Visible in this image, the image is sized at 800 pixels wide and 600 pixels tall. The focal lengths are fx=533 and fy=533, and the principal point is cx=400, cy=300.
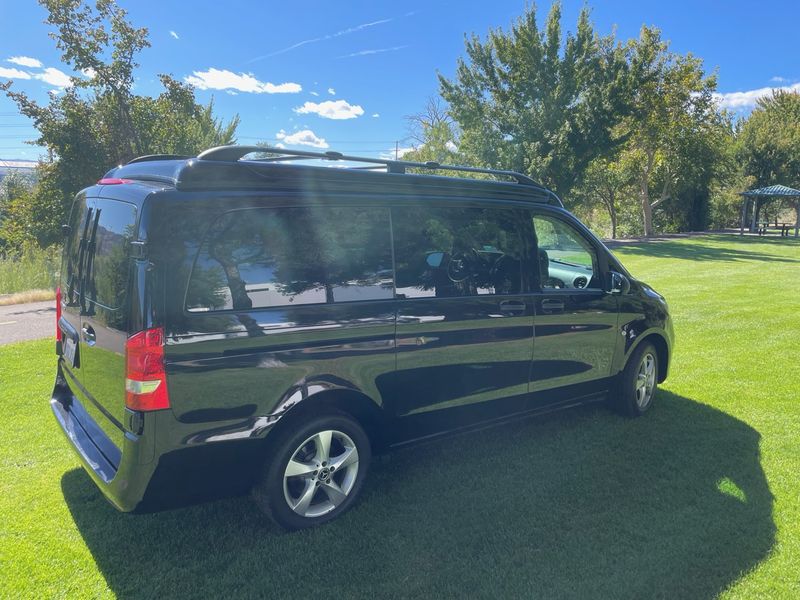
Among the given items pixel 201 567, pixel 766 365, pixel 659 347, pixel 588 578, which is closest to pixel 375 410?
pixel 201 567

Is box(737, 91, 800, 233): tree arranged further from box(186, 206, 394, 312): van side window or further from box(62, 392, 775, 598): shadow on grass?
box(186, 206, 394, 312): van side window

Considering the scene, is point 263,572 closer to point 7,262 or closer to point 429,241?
point 429,241

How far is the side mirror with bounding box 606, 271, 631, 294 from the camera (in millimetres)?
4422

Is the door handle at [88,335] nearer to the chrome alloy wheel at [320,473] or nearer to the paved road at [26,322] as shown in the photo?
the chrome alloy wheel at [320,473]

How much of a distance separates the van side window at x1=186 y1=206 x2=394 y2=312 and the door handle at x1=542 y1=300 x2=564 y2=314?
1.33 m

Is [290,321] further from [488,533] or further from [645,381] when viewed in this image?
[645,381]

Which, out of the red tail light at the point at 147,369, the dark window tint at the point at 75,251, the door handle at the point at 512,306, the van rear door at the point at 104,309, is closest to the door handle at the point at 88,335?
the van rear door at the point at 104,309

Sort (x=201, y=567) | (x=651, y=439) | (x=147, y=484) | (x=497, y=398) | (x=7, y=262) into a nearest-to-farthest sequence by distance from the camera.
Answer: (x=147, y=484), (x=201, y=567), (x=497, y=398), (x=651, y=439), (x=7, y=262)

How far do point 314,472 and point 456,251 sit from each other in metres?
1.65

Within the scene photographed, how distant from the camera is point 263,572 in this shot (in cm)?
275

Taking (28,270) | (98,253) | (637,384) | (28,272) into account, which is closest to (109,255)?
(98,253)

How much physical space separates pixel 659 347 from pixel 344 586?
12.2 ft

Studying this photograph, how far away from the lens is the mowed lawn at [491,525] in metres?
2.69

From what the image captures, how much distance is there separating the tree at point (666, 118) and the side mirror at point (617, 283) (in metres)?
25.4
